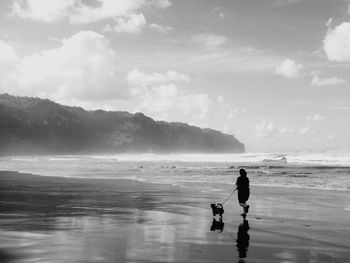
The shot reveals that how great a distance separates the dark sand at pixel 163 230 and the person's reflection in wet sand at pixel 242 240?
0.03m

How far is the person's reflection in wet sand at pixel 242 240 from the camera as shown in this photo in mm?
9797

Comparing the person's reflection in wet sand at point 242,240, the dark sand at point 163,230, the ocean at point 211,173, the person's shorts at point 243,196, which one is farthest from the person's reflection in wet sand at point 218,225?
the ocean at point 211,173

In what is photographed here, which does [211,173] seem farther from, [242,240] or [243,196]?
[242,240]

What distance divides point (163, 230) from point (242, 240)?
2.41m

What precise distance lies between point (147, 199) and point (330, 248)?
1159 centimetres

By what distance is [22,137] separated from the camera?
183 meters

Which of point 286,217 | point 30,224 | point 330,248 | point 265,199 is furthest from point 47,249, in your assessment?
point 265,199

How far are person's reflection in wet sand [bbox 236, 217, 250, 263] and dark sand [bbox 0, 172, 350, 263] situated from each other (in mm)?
29

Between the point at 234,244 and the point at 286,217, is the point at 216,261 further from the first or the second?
the point at 286,217

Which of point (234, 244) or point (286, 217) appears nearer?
point (234, 244)

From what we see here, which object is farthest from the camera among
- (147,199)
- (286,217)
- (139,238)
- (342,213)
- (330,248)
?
(147,199)

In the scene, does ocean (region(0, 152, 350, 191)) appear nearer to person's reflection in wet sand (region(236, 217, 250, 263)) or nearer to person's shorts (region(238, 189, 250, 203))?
person's shorts (region(238, 189, 250, 203))

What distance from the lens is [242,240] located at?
37.4 ft

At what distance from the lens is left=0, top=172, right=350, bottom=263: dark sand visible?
957cm
